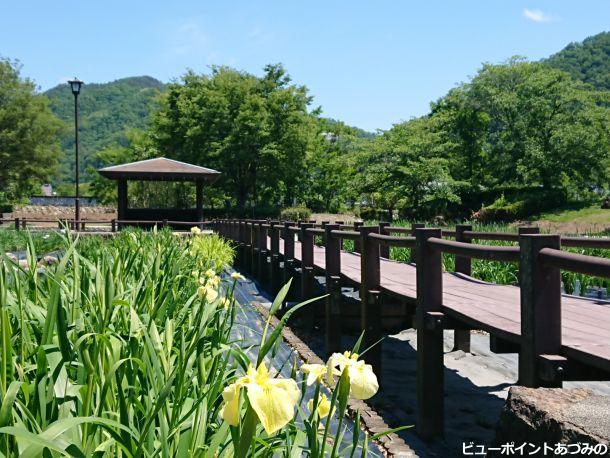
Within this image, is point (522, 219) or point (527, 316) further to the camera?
point (522, 219)

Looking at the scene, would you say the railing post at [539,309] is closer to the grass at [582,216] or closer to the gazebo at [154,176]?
the gazebo at [154,176]

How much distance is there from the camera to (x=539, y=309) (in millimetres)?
3244

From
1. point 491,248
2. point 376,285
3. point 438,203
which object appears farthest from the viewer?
point 438,203

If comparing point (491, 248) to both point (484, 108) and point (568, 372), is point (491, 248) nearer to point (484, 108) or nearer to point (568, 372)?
point (568, 372)

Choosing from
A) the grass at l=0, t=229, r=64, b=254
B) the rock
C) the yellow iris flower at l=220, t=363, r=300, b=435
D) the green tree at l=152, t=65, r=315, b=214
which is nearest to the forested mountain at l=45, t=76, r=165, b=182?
the green tree at l=152, t=65, r=315, b=214

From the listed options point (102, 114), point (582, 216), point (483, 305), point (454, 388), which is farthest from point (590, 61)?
point (102, 114)

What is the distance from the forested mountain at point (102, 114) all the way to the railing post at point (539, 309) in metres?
120

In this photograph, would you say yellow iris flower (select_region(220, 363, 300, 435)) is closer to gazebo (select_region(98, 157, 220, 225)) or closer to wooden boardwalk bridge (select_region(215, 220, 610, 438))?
wooden boardwalk bridge (select_region(215, 220, 610, 438))

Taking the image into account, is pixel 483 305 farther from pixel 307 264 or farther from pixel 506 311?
pixel 307 264

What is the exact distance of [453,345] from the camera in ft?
25.7

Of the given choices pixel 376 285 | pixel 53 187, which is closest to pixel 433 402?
pixel 376 285

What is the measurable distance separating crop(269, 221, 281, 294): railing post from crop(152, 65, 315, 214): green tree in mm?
27335

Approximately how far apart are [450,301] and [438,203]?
29.5 m

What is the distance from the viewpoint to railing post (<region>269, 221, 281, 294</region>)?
11.3m
